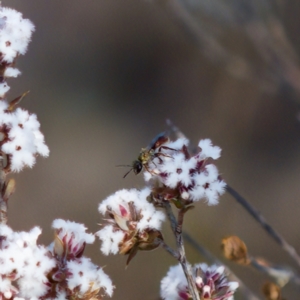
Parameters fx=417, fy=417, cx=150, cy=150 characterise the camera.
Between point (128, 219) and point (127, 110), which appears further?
point (127, 110)

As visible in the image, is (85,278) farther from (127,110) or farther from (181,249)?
(127,110)

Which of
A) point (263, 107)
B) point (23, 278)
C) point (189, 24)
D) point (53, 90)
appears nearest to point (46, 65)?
point (53, 90)

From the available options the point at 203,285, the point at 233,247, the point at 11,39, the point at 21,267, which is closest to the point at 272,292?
the point at 233,247

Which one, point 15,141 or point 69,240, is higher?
point 15,141

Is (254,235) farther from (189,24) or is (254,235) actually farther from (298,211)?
(189,24)

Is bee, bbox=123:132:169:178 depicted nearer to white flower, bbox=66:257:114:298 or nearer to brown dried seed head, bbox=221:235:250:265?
white flower, bbox=66:257:114:298

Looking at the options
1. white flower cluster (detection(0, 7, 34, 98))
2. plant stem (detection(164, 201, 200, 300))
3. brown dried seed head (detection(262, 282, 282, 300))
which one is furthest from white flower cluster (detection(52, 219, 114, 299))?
brown dried seed head (detection(262, 282, 282, 300))
